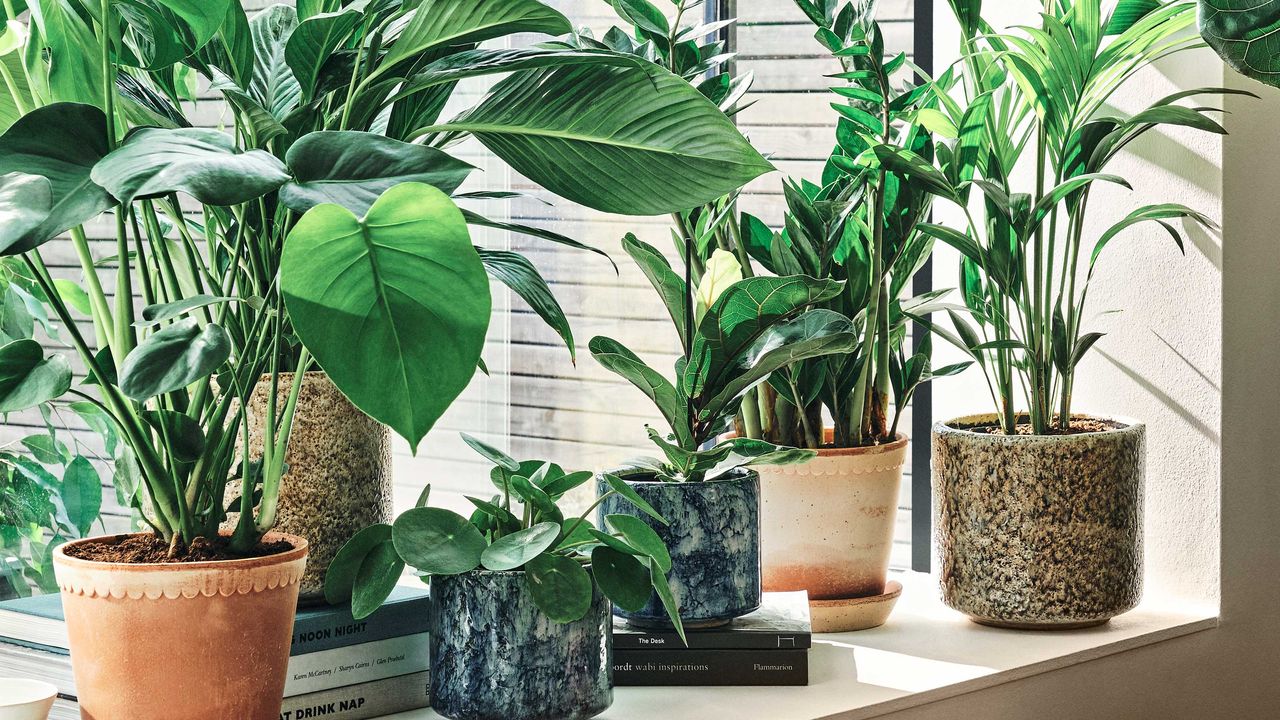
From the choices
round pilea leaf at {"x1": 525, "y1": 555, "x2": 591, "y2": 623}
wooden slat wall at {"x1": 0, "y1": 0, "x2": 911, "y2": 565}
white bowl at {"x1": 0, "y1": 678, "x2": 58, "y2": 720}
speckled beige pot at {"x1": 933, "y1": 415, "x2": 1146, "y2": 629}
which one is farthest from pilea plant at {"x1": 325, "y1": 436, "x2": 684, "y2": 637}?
wooden slat wall at {"x1": 0, "y1": 0, "x2": 911, "y2": 565}

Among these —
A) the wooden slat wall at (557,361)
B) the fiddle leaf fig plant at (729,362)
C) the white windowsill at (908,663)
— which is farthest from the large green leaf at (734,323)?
the wooden slat wall at (557,361)

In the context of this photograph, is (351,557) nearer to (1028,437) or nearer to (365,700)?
(365,700)

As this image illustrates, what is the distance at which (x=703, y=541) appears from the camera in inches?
43.1

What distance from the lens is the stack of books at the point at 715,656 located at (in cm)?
112

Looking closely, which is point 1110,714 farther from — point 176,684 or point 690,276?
point 176,684

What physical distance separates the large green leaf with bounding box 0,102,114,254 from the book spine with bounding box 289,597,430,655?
434 millimetres

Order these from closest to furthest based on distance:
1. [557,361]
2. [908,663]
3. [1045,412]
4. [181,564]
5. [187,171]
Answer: [187,171] → [181,564] → [908,663] → [1045,412] → [557,361]

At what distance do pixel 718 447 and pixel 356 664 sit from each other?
1.18 ft

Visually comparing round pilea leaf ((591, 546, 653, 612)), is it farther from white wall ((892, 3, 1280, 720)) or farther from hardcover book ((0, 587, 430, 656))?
white wall ((892, 3, 1280, 720))

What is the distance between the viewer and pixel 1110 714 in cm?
133

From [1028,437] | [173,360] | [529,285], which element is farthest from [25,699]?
[1028,437]

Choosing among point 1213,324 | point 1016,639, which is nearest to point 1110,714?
point 1016,639

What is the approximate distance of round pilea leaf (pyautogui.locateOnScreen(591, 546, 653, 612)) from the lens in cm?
93

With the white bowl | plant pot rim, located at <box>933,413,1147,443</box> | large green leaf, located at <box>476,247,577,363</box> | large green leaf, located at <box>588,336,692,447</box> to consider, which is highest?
large green leaf, located at <box>476,247,577,363</box>
